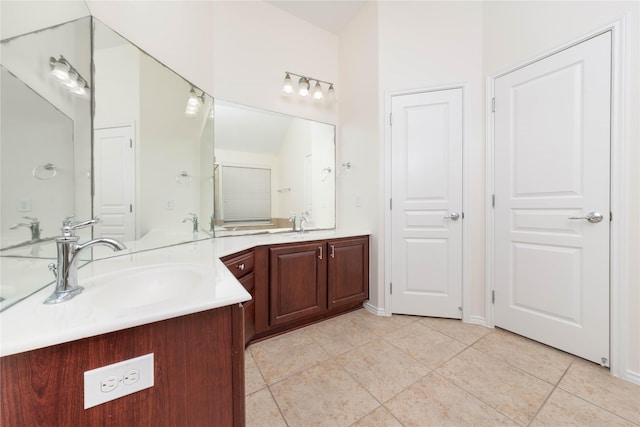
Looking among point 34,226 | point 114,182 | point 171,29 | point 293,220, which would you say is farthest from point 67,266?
point 293,220

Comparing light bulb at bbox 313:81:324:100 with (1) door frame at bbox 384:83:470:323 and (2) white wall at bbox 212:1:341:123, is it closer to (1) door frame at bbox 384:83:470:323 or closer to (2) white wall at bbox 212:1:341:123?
(2) white wall at bbox 212:1:341:123

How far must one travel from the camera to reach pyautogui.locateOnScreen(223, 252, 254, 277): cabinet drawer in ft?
4.75

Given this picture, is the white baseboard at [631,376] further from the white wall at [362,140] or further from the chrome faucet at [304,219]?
the chrome faucet at [304,219]

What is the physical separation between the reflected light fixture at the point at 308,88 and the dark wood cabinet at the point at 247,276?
167 centimetres

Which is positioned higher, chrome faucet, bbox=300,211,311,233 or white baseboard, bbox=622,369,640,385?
chrome faucet, bbox=300,211,311,233

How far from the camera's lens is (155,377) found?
2.04ft

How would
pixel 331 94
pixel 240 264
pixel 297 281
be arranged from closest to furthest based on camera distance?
pixel 240 264 < pixel 297 281 < pixel 331 94

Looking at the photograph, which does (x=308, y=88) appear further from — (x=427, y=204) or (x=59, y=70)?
(x=59, y=70)

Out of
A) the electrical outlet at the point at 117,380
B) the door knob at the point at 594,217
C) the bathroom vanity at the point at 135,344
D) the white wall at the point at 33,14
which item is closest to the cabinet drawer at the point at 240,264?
the bathroom vanity at the point at 135,344

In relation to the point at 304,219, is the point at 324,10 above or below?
above

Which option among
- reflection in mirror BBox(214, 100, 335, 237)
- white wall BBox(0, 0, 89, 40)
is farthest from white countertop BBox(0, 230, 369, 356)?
reflection in mirror BBox(214, 100, 335, 237)

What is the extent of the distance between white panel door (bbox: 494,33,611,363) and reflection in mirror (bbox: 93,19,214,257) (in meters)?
2.40

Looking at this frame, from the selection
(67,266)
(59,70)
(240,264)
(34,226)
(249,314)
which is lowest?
(249,314)

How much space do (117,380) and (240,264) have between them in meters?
0.99
